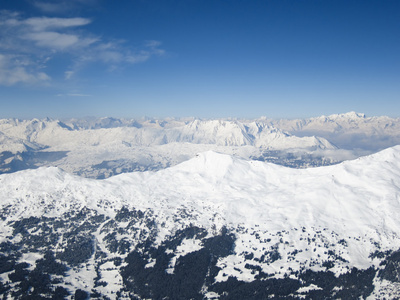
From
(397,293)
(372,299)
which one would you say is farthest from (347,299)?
(397,293)

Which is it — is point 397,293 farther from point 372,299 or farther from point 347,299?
point 347,299
